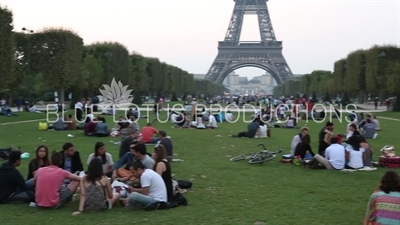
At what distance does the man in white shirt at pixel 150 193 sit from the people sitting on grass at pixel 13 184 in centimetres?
188

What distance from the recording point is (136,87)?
205 ft

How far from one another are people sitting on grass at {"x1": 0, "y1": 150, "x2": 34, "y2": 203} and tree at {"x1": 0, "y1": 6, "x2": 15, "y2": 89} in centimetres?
2582

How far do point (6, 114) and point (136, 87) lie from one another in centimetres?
2954

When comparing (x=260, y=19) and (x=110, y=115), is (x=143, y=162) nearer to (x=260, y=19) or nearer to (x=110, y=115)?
(x=110, y=115)

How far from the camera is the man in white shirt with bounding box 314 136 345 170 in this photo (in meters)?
12.7

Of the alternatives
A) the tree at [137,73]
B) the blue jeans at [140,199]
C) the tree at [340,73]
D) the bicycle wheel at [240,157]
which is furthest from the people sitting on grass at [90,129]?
the tree at [340,73]

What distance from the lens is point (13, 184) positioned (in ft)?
29.3

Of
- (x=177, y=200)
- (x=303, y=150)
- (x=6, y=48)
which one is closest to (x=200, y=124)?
(x=303, y=150)

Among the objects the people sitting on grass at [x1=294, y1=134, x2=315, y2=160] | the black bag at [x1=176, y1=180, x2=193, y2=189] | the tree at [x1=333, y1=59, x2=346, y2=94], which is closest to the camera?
the black bag at [x1=176, y1=180, x2=193, y2=189]

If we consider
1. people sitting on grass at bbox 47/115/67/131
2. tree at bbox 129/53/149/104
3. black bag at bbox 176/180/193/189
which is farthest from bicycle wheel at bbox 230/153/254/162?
tree at bbox 129/53/149/104

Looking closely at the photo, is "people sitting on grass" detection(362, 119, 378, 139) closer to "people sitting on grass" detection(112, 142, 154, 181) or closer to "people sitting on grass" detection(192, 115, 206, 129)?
"people sitting on grass" detection(192, 115, 206, 129)

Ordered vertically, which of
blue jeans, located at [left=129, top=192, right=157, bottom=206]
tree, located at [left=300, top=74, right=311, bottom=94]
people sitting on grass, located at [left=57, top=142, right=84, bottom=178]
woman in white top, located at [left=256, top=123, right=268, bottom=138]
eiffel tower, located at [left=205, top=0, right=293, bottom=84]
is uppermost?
eiffel tower, located at [left=205, top=0, right=293, bottom=84]

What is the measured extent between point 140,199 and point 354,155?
6479 mm

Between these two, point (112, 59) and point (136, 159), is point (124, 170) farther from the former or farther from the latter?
point (112, 59)
